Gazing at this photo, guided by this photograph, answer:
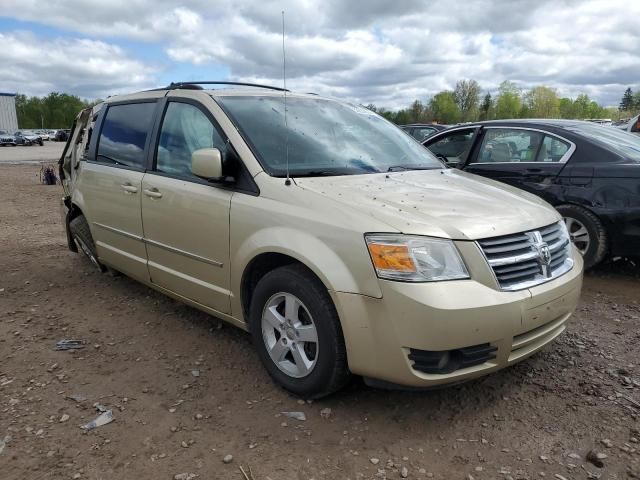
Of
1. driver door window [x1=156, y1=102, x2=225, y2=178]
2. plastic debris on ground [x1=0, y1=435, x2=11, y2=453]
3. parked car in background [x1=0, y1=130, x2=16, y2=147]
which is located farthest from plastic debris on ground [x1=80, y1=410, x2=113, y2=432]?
parked car in background [x1=0, y1=130, x2=16, y2=147]

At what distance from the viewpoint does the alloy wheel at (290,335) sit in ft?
9.48

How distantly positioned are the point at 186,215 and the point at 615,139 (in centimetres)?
445

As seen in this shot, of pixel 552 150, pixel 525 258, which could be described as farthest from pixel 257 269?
pixel 552 150

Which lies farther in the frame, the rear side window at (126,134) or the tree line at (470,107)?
the tree line at (470,107)

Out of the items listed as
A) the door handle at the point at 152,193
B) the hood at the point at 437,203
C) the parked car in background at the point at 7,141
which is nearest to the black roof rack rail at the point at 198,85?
the door handle at the point at 152,193

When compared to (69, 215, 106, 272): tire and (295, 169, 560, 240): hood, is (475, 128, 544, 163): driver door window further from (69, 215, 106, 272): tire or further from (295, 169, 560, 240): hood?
(69, 215, 106, 272): tire

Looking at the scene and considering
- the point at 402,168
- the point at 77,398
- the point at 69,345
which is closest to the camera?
the point at 77,398

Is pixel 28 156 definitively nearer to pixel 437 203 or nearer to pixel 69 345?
pixel 69 345

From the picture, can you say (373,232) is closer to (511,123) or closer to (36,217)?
(511,123)

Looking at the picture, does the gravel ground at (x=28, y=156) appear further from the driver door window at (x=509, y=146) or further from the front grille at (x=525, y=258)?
the front grille at (x=525, y=258)

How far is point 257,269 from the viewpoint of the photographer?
10.5 feet

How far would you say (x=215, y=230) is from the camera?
3.34 m

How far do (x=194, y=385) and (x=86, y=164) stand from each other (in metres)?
2.70

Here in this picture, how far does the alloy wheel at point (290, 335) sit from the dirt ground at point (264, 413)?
21 cm
